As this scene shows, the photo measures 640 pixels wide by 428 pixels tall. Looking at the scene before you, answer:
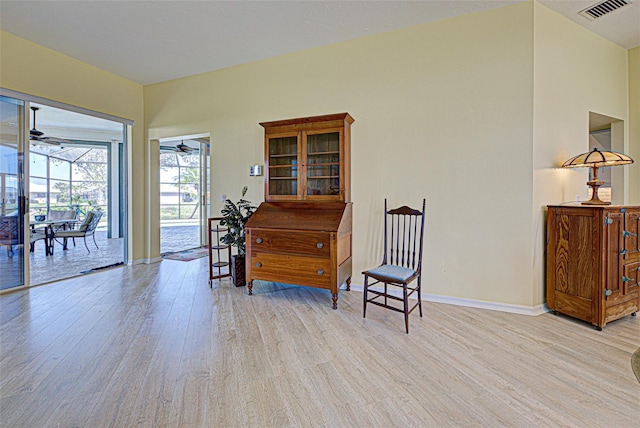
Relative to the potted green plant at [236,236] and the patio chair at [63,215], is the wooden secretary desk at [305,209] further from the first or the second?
the patio chair at [63,215]

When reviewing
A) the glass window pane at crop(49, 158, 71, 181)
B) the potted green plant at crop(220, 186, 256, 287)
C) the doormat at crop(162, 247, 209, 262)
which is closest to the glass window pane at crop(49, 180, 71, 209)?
the glass window pane at crop(49, 158, 71, 181)

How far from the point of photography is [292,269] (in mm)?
3279

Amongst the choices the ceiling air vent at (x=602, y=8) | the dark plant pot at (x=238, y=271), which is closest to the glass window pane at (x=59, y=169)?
the dark plant pot at (x=238, y=271)

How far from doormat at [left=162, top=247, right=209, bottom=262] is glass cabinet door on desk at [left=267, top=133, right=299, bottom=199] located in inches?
107

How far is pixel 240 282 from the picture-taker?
3846 mm

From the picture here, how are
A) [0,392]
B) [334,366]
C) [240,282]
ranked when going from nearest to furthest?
[0,392], [334,366], [240,282]

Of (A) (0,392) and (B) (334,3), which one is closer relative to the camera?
(A) (0,392)

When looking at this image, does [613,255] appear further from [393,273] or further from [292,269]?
[292,269]

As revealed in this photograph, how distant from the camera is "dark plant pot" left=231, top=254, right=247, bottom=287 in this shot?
12.6 ft

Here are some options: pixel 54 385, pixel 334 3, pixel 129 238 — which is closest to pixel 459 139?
pixel 334 3

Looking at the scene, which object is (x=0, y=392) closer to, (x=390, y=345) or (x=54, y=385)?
(x=54, y=385)

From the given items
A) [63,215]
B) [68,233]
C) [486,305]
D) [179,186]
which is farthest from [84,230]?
[486,305]

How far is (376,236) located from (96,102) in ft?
14.7

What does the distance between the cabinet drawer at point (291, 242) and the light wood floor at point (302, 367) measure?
584 mm
